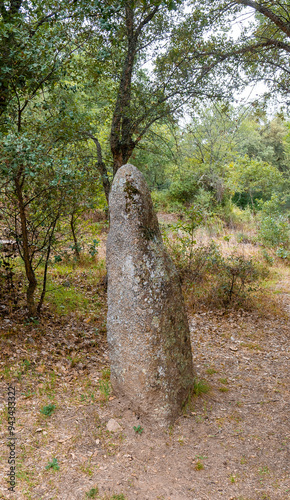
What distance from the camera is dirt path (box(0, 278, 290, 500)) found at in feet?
10.5

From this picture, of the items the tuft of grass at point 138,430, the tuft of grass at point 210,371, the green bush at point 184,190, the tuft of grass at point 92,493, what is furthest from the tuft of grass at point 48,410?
the green bush at point 184,190

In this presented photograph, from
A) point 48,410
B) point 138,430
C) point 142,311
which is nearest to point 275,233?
point 142,311

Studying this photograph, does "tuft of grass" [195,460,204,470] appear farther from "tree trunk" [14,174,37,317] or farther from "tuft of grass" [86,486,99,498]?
"tree trunk" [14,174,37,317]

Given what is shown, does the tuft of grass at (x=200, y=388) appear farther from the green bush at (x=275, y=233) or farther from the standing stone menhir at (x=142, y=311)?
the green bush at (x=275, y=233)

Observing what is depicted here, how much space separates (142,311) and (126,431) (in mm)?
1323

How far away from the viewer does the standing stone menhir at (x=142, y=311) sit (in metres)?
3.83

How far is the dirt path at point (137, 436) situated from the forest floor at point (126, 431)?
0.01 meters

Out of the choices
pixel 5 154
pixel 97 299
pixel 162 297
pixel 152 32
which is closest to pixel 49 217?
pixel 5 154

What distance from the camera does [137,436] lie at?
3785 millimetres

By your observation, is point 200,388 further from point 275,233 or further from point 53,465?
point 275,233

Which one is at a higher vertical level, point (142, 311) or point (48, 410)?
point (142, 311)

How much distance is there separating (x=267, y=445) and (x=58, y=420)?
2298 millimetres

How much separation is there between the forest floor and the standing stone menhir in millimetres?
349

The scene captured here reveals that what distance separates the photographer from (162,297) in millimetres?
3869
